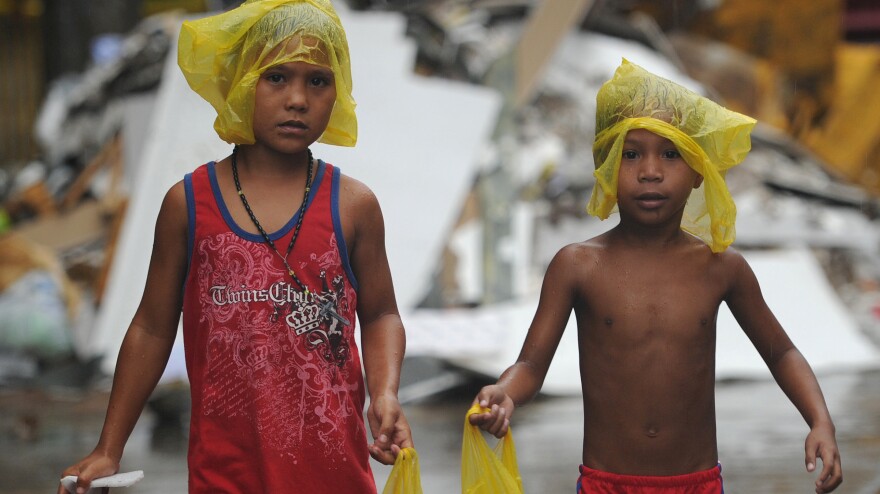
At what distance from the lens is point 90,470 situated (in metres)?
2.39

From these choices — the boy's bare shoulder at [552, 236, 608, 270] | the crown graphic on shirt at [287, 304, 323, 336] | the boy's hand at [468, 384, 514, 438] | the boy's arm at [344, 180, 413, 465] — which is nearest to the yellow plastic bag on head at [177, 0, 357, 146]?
the boy's arm at [344, 180, 413, 465]

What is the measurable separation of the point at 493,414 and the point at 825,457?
694 mm

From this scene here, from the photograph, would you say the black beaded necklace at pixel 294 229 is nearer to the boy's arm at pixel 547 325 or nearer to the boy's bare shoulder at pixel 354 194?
the boy's bare shoulder at pixel 354 194

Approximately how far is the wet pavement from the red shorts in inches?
95.2

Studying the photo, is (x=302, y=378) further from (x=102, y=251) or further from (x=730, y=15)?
(x=730, y=15)

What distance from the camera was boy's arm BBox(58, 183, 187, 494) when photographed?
2492 millimetres

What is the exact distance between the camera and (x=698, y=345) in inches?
107

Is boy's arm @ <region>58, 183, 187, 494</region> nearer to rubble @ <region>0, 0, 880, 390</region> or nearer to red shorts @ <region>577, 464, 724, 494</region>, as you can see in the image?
red shorts @ <region>577, 464, 724, 494</region>

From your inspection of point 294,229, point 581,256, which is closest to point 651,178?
point 581,256

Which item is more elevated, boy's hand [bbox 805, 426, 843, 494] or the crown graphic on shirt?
the crown graphic on shirt

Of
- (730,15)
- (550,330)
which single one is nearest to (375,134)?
(550,330)

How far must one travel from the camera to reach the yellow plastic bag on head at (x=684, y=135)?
273 centimetres

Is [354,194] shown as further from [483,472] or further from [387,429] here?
[483,472]

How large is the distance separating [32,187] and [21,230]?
82cm
